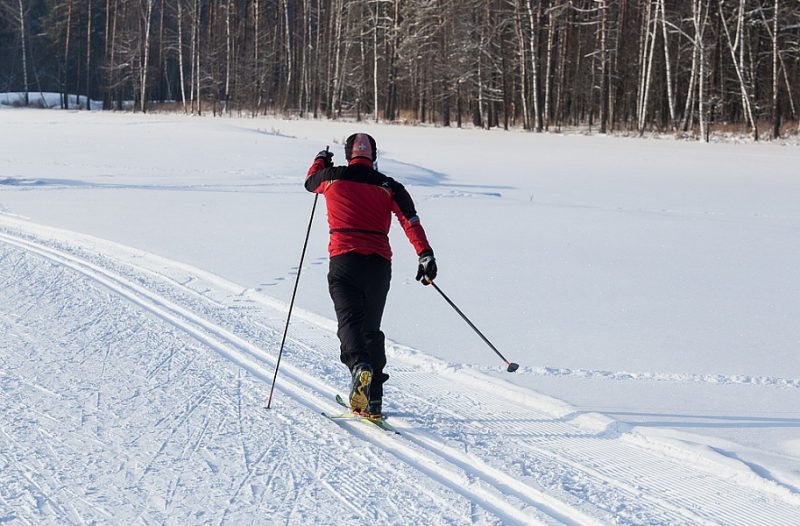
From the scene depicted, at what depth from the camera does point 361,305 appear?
5.12m

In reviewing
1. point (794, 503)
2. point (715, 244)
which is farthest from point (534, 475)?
point (715, 244)

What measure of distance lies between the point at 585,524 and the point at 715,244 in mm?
8638

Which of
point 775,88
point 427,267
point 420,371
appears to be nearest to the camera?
point 427,267

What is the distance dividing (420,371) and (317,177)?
5.90ft

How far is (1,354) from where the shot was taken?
6.43m

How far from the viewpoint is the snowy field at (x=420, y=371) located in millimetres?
4023

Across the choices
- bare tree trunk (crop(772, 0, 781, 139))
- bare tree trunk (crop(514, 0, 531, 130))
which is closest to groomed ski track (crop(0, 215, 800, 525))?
bare tree trunk (crop(772, 0, 781, 139))

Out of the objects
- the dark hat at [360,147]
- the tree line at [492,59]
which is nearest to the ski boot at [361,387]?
the dark hat at [360,147]

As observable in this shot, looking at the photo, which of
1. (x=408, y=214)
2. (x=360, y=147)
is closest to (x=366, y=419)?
→ (x=408, y=214)

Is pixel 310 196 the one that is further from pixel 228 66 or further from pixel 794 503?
pixel 228 66

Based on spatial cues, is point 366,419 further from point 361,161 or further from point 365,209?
point 361,161

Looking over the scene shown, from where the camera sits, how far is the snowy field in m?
4.02

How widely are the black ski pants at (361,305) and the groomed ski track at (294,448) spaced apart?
15.6 inches

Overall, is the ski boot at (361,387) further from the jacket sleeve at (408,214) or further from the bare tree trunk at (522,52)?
the bare tree trunk at (522,52)
